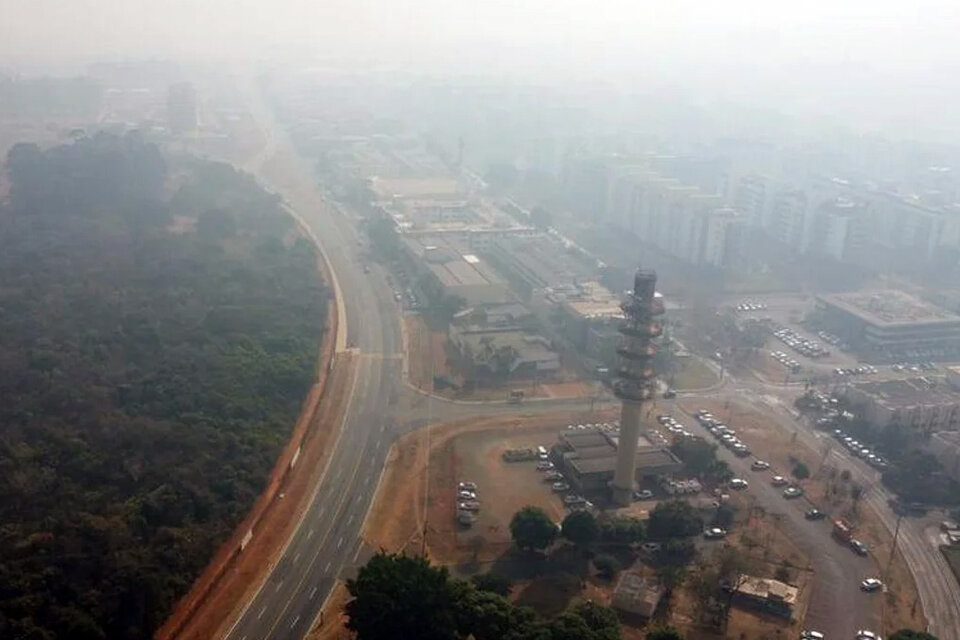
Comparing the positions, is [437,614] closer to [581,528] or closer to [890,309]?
[581,528]

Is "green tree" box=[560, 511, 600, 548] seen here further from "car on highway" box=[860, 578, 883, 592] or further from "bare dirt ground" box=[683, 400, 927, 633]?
"bare dirt ground" box=[683, 400, 927, 633]

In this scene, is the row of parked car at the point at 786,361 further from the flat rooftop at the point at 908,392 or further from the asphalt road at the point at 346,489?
the asphalt road at the point at 346,489

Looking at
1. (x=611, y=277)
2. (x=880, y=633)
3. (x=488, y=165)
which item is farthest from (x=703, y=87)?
(x=880, y=633)

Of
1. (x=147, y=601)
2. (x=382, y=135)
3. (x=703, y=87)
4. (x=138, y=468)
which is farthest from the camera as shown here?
(x=703, y=87)

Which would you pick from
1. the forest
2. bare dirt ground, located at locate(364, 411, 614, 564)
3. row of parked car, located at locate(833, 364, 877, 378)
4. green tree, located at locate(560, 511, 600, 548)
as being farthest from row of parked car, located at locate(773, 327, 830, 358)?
the forest

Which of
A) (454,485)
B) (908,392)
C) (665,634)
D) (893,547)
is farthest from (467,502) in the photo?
(908,392)

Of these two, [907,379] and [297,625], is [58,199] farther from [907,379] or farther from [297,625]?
[907,379]

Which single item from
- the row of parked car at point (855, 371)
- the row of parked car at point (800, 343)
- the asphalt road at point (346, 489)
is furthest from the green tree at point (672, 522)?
the row of parked car at point (800, 343)

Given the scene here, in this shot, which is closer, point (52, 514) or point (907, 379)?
point (52, 514)
